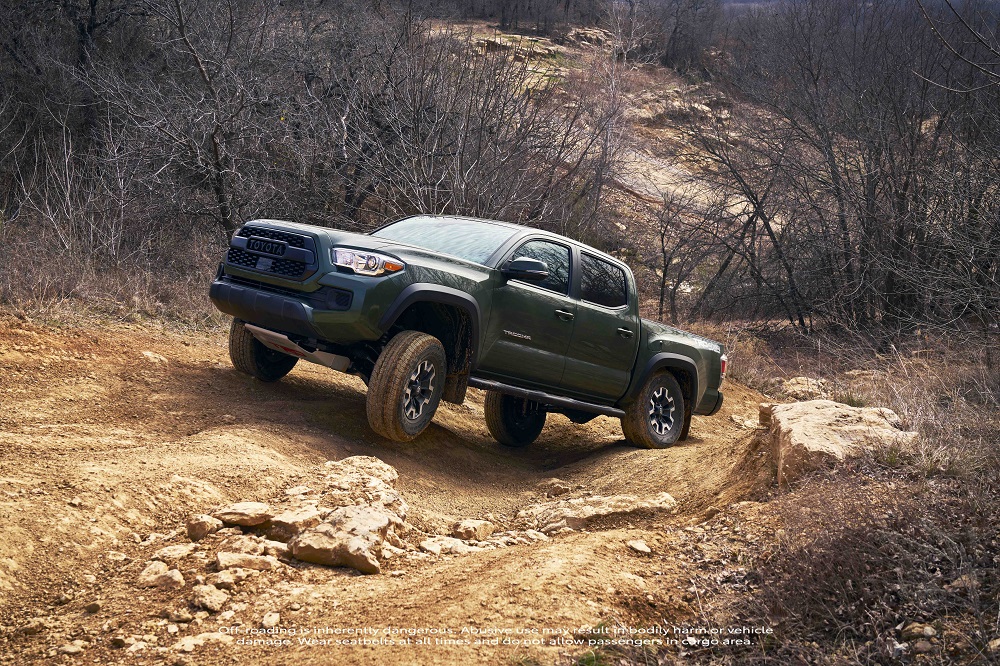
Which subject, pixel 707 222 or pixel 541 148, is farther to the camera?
pixel 707 222

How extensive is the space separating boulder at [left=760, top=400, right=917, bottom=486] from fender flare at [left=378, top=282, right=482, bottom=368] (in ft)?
7.55

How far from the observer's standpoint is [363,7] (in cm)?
2025

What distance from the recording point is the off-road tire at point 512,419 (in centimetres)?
839

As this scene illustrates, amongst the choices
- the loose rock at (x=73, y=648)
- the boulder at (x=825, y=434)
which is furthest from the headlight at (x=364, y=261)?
the loose rock at (x=73, y=648)

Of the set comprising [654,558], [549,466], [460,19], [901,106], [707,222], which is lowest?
[549,466]

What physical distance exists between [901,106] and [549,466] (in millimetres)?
13091

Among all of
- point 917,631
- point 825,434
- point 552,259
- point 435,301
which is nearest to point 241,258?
point 435,301

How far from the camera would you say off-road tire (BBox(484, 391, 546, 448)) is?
839cm

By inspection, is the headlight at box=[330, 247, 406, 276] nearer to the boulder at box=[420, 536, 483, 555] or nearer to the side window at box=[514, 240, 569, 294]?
the side window at box=[514, 240, 569, 294]

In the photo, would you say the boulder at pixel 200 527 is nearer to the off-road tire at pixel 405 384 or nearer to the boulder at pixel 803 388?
the off-road tire at pixel 405 384

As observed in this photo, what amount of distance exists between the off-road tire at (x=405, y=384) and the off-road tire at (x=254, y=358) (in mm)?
1748

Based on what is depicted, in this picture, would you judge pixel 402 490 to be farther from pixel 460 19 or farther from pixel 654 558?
pixel 460 19

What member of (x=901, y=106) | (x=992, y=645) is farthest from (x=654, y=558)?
(x=901, y=106)

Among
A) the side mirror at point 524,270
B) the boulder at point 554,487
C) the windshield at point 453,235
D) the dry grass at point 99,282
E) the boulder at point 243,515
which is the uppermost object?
the windshield at point 453,235
